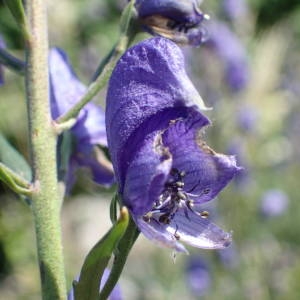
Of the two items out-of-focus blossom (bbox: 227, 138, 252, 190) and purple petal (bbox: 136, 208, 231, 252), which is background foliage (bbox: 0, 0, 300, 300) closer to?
out-of-focus blossom (bbox: 227, 138, 252, 190)

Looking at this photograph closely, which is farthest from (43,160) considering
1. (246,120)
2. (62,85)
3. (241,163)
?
(246,120)

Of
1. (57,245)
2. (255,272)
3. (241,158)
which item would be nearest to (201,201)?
(57,245)

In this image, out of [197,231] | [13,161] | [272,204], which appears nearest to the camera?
[197,231]

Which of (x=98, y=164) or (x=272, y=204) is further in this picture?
(x=272, y=204)

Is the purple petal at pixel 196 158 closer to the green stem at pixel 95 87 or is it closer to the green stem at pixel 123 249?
the green stem at pixel 123 249

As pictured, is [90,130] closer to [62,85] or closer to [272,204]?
[62,85]

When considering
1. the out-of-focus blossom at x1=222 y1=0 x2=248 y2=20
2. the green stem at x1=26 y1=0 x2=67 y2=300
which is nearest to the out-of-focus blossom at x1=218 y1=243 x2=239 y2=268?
the out-of-focus blossom at x1=222 y1=0 x2=248 y2=20

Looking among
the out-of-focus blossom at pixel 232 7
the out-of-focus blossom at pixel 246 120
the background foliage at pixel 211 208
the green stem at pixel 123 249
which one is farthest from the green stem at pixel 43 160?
the out-of-focus blossom at pixel 246 120
